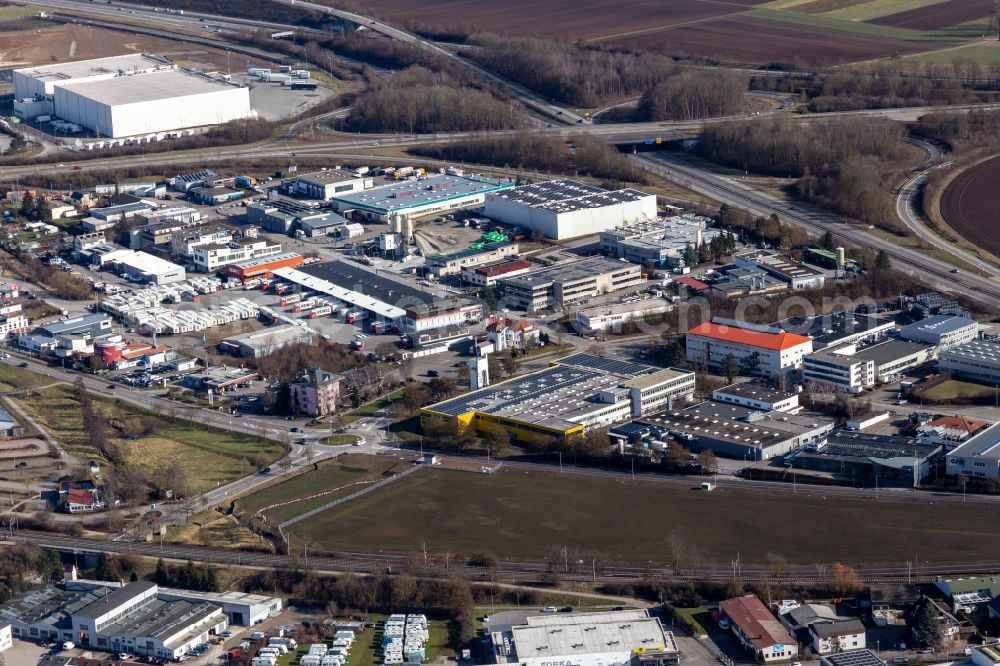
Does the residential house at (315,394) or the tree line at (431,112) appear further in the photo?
the tree line at (431,112)

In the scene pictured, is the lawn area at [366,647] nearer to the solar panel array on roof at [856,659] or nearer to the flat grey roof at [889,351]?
the solar panel array on roof at [856,659]

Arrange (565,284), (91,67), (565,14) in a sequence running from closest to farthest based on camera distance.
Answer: (565,284) → (91,67) → (565,14)

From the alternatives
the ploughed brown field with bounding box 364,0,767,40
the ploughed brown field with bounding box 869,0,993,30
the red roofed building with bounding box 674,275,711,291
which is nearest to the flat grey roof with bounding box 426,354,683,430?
the red roofed building with bounding box 674,275,711,291

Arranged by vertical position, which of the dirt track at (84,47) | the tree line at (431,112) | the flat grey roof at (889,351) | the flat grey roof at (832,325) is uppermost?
the dirt track at (84,47)

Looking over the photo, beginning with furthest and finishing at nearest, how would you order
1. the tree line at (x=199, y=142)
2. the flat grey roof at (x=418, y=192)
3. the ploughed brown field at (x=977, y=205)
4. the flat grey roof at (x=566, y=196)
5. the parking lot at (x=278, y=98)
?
1. the parking lot at (x=278, y=98)
2. the tree line at (x=199, y=142)
3. the flat grey roof at (x=418, y=192)
4. the flat grey roof at (x=566, y=196)
5. the ploughed brown field at (x=977, y=205)

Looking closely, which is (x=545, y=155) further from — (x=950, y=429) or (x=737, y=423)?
(x=950, y=429)

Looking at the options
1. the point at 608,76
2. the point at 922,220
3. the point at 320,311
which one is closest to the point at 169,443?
the point at 320,311

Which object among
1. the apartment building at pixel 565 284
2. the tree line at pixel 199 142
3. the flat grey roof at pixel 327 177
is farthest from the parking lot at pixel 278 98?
the apartment building at pixel 565 284
